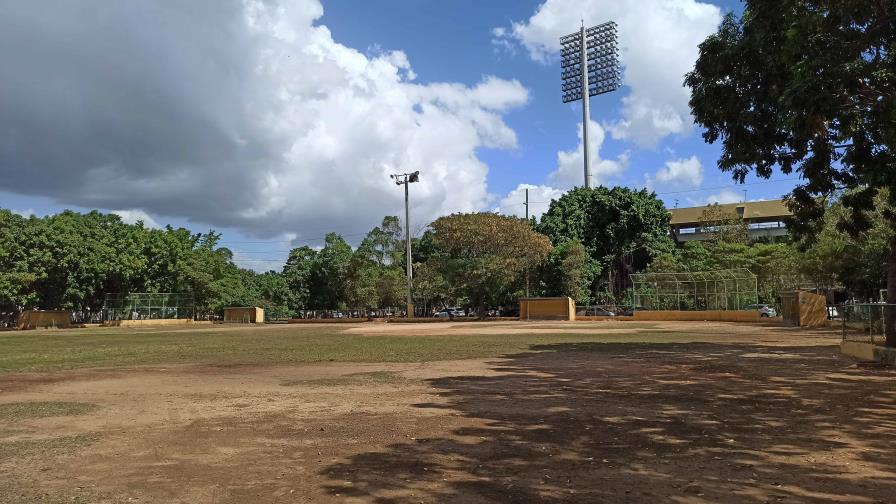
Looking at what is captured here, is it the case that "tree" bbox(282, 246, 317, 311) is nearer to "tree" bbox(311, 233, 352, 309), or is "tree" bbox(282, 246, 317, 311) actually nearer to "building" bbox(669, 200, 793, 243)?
"tree" bbox(311, 233, 352, 309)

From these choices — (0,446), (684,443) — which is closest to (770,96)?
(684,443)

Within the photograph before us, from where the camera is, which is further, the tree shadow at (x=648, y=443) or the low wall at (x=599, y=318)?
the low wall at (x=599, y=318)

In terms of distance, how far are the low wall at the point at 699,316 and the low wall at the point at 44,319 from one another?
50091mm

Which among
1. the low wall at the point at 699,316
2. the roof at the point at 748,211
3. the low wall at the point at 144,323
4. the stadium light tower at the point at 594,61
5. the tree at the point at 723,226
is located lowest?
the low wall at the point at 144,323

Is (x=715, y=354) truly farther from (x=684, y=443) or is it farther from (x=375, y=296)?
(x=375, y=296)

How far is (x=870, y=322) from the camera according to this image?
51.0ft

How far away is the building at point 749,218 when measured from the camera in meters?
→ 77.9

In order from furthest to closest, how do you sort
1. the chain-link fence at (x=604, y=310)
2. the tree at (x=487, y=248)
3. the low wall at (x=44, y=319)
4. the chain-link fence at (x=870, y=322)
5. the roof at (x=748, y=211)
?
the roof at (x=748, y=211) < the low wall at (x=44, y=319) < the tree at (x=487, y=248) < the chain-link fence at (x=604, y=310) < the chain-link fence at (x=870, y=322)

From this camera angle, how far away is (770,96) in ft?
48.3

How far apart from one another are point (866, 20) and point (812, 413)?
22.8 ft

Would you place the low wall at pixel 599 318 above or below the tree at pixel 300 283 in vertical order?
below

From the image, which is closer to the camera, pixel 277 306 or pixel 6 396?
pixel 6 396

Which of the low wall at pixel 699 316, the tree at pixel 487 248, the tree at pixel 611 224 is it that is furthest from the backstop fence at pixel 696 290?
the tree at pixel 611 224

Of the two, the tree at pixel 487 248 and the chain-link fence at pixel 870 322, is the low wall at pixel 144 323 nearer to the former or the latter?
the tree at pixel 487 248
